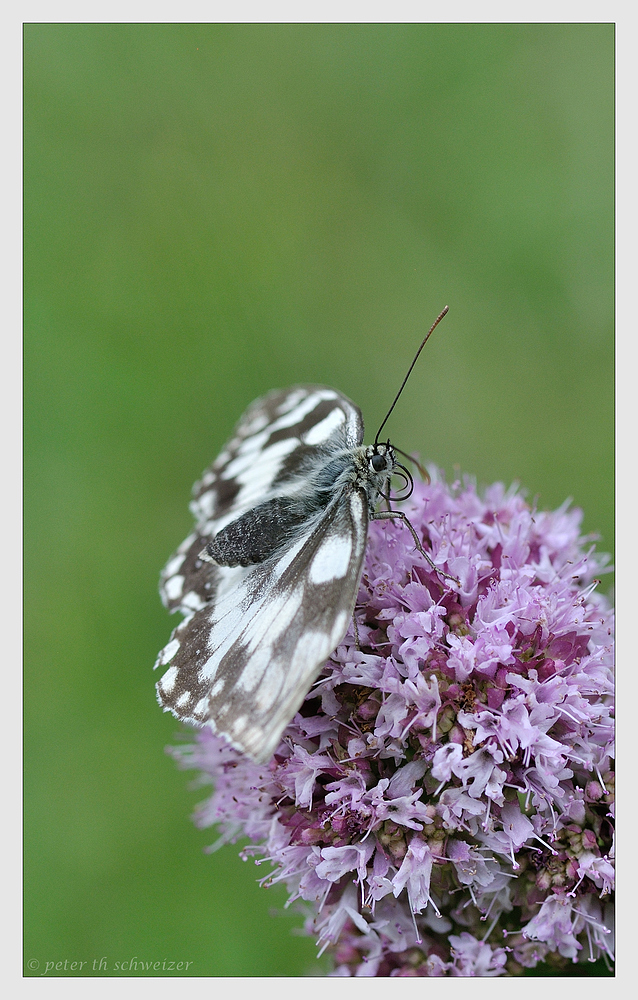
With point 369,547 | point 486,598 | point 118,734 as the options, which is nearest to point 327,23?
point 369,547

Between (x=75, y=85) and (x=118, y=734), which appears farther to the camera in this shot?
(x=118, y=734)

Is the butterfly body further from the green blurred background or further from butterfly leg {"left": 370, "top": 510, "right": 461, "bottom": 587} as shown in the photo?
the green blurred background

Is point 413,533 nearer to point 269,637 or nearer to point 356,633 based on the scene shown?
point 356,633

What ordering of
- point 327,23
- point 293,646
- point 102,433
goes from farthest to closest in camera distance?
point 102,433 < point 327,23 < point 293,646

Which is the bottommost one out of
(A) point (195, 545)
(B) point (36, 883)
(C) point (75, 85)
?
(B) point (36, 883)

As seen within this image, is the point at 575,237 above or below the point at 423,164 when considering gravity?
below

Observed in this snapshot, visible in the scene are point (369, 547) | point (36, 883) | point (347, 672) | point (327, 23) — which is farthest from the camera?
point (36, 883)

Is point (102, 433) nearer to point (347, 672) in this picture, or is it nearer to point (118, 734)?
point (118, 734)

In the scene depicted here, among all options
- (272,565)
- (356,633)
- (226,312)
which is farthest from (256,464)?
(226,312)

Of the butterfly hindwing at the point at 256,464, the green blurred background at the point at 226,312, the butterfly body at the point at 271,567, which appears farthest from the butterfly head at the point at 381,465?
the green blurred background at the point at 226,312
